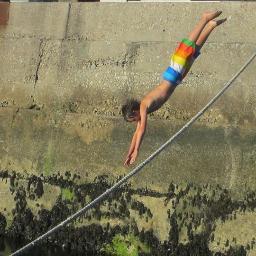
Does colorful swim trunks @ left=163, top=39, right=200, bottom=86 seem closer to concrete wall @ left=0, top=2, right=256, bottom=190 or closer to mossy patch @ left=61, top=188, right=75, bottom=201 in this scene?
concrete wall @ left=0, top=2, right=256, bottom=190

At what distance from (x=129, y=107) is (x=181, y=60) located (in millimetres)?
670

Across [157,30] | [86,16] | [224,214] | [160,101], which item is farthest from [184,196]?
[86,16]

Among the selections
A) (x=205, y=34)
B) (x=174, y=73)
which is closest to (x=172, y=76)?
(x=174, y=73)

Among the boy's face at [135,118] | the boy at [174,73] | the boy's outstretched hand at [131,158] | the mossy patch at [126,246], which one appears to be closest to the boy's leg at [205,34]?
the boy at [174,73]

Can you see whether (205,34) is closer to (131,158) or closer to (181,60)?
(181,60)

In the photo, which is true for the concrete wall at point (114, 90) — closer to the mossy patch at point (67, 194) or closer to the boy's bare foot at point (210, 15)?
the boy's bare foot at point (210, 15)

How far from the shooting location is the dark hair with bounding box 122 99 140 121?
5625 mm

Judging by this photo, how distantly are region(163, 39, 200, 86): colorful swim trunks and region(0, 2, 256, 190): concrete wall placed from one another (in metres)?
0.13

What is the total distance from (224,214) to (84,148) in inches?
58.9

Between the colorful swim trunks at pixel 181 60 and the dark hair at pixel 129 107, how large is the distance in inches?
15.5

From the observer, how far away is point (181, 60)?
533 centimetres

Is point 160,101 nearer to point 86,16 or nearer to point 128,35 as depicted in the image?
point 128,35

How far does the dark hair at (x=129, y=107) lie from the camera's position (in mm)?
5625

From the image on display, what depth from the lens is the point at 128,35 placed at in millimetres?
5836
